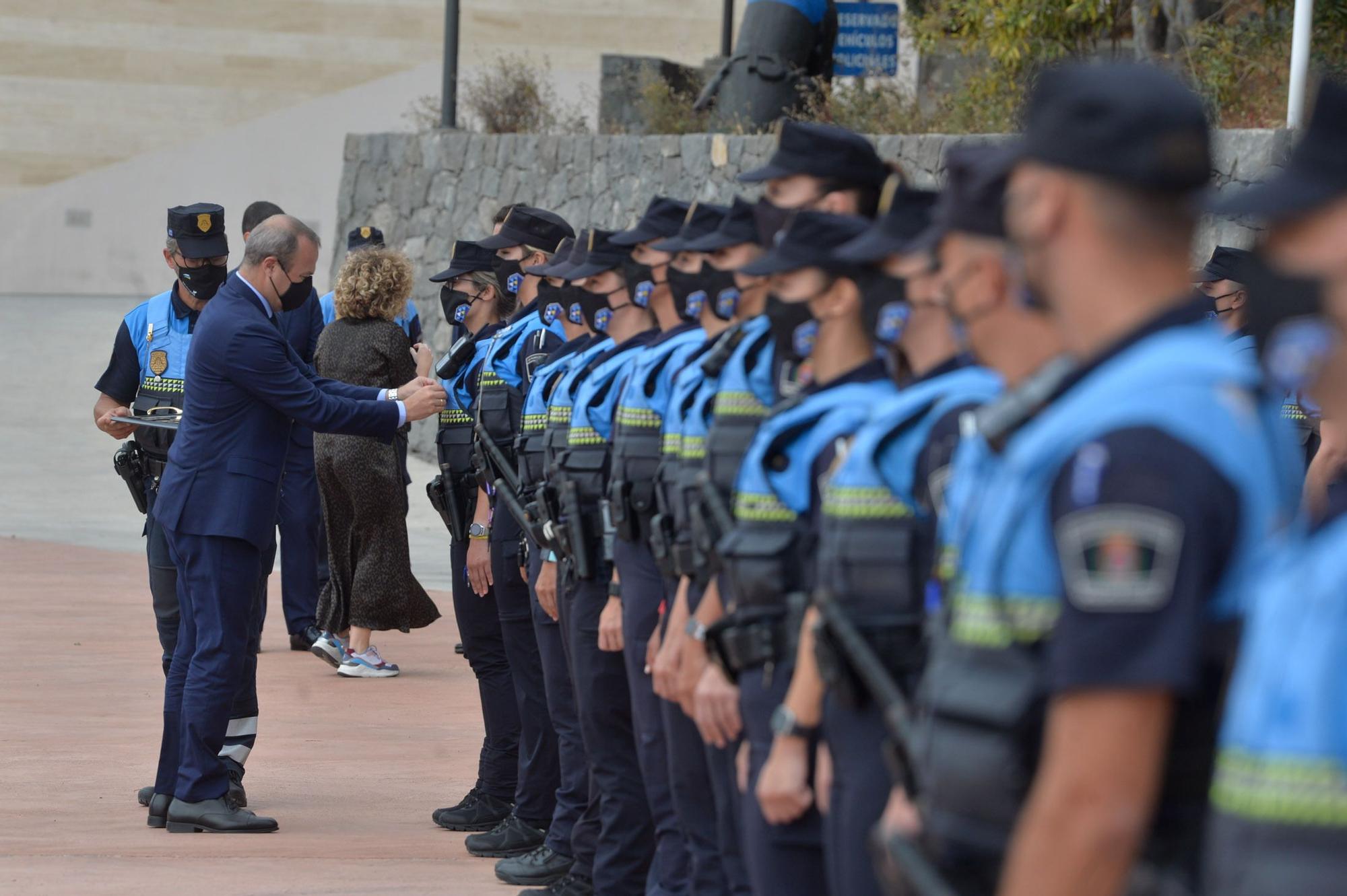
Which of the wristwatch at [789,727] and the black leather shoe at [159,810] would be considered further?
the black leather shoe at [159,810]

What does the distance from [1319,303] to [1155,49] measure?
11.6 m

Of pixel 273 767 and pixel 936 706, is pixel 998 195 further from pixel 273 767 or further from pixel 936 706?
pixel 273 767

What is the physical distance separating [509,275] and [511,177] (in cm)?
950

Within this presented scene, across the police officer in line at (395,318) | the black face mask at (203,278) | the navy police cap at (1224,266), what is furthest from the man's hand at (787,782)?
the police officer in line at (395,318)

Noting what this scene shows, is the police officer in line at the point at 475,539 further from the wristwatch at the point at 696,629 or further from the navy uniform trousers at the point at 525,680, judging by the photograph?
the wristwatch at the point at 696,629

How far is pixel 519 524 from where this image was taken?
19.5ft

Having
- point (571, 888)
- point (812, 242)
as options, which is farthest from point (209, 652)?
point (812, 242)

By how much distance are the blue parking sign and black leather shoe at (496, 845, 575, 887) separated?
1015 centimetres

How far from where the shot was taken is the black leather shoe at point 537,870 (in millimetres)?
5531

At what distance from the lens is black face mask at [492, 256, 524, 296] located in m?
6.39

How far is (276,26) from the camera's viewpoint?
21.8 metres

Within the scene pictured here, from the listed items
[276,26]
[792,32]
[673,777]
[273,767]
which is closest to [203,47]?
[276,26]

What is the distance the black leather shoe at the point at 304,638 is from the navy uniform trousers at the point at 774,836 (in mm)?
6362

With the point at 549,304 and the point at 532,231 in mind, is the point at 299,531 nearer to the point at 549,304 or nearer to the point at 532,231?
the point at 532,231
